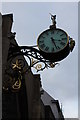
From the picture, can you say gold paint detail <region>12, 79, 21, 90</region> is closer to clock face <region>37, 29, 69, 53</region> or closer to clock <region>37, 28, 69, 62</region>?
clock <region>37, 28, 69, 62</region>

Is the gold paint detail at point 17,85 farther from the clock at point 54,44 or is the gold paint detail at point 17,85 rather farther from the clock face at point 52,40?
the clock face at point 52,40

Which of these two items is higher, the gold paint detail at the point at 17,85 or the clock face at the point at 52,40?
the clock face at the point at 52,40

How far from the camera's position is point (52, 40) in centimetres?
1147

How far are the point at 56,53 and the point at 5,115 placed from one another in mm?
7478

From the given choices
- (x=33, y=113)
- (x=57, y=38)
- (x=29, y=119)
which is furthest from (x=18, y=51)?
(x=33, y=113)

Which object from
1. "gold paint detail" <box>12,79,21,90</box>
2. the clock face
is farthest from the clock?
"gold paint detail" <box>12,79,21,90</box>

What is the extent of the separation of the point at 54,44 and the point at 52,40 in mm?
209

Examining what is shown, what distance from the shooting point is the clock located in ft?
36.9

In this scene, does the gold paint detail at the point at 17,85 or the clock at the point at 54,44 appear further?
the gold paint detail at the point at 17,85

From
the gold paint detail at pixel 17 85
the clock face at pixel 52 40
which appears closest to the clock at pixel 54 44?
the clock face at pixel 52 40

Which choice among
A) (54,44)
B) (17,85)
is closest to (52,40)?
(54,44)

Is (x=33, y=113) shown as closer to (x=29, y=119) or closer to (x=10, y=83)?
(x=29, y=119)

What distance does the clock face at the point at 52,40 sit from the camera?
445 inches

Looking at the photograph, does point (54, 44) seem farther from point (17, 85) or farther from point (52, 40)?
point (17, 85)
